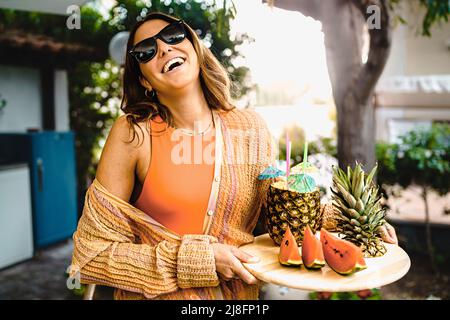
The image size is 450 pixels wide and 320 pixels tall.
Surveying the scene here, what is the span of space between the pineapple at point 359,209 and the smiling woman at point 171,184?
0.33 metres

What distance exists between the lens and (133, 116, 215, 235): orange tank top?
170 cm

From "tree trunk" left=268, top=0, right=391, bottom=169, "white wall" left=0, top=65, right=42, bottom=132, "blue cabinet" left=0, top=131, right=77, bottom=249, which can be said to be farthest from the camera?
"white wall" left=0, top=65, right=42, bottom=132

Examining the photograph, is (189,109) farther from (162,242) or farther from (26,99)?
(26,99)

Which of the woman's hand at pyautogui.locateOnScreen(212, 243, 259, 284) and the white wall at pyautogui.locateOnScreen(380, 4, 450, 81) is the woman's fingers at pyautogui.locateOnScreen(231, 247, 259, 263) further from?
the white wall at pyautogui.locateOnScreen(380, 4, 450, 81)

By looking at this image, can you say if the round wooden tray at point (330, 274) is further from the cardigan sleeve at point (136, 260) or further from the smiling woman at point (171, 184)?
the cardigan sleeve at point (136, 260)

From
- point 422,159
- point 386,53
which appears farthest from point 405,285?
point 386,53

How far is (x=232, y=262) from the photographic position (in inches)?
61.1

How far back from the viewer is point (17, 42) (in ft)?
19.8

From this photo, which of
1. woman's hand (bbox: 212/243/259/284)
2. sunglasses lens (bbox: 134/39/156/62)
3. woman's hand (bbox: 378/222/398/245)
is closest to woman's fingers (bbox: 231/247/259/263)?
woman's hand (bbox: 212/243/259/284)

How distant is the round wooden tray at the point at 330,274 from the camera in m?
1.38

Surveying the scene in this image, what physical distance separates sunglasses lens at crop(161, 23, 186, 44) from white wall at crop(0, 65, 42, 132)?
5.86 metres

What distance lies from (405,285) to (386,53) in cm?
330

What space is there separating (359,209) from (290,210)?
0.86ft
